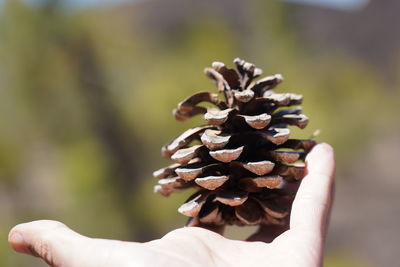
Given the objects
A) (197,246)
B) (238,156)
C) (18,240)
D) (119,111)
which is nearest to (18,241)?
(18,240)

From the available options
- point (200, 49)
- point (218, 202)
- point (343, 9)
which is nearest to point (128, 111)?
point (200, 49)

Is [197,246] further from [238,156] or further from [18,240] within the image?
[18,240]

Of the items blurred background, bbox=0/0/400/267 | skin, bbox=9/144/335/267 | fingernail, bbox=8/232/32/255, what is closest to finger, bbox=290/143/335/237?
skin, bbox=9/144/335/267

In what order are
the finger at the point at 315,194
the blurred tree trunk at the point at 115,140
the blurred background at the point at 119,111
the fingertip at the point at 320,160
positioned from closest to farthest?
the finger at the point at 315,194 → the fingertip at the point at 320,160 → the blurred background at the point at 119,111 → the blurred tree trunk at the point at 115,140

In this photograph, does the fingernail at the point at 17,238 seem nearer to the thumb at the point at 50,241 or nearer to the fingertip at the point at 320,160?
the thumb at the point at 50,241

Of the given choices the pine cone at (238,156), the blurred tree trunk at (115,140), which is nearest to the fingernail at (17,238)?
the pine cone at (238,156)

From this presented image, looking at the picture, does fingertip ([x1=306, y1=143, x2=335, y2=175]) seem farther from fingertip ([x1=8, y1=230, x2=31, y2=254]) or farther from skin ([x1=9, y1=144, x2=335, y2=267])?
fingertip ([x1=8, y1=230, x2=31, y2=254])

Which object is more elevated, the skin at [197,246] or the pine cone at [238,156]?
the pine cone at [238,156]
